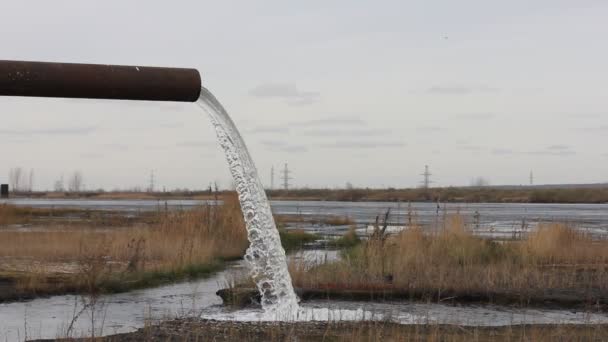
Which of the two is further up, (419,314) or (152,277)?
(152,277)

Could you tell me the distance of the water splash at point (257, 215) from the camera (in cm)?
825

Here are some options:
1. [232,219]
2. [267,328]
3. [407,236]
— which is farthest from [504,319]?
[232,219]

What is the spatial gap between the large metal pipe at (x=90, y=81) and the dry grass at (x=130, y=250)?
8.20 m

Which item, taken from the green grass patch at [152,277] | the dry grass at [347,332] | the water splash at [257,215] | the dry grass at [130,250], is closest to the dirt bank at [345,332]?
the dry grass at [347,332]

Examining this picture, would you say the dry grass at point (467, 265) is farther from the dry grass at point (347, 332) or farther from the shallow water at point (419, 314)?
the dry grass at point (347, 332)

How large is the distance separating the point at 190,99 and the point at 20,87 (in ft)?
2.87

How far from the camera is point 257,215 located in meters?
9.12

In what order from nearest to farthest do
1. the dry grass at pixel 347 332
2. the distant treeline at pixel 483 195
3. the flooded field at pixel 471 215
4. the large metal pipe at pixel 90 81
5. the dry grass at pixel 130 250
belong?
the large metal pipe at pixel 90 81 → the dry grass at pixel 347 332 → the dry grass at pixel 130 250 → the flooded field at pixel 471 215 → the distant treeline at pixel 483 195

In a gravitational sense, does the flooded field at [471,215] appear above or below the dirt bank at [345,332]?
above

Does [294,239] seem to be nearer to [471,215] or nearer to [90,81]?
[471,215]

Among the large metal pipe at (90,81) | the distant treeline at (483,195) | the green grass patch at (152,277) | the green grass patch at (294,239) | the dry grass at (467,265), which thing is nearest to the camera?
the large metal pipe at (90,81)

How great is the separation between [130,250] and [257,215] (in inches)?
355

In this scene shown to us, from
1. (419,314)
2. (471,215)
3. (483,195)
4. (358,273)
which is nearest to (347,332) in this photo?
(419,314)

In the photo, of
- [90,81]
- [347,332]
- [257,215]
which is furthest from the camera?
[257,215]
